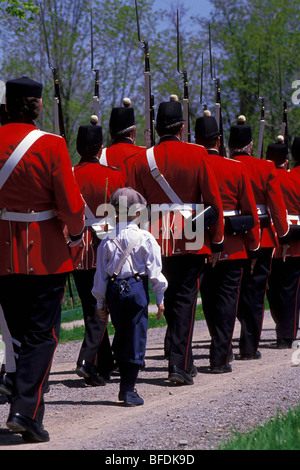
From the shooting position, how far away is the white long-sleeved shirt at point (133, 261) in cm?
715

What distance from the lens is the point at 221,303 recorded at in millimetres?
9117

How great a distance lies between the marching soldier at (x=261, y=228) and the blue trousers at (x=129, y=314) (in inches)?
116

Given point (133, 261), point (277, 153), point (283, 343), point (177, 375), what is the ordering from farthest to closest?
1. point (277, 153)
2. point (283, 343)
3. point (177, 375)
4. point (133, 261)

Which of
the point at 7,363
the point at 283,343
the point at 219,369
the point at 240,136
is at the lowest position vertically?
the point at 283,343

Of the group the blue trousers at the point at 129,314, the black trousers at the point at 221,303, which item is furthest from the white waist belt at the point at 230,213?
the blue trousers at the point at 129,314

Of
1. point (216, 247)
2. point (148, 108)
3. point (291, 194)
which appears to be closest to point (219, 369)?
point (216, 247)

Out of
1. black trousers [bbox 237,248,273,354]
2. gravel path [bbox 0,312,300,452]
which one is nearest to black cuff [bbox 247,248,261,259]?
black trousers [bbox 237,248,273,354]

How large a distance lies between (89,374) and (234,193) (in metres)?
2.22

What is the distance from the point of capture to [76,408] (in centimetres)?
729

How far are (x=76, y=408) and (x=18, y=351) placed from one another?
1091 mm

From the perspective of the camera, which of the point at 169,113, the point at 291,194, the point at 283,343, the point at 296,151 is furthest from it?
the point at 296,151

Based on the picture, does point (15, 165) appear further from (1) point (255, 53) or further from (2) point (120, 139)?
(1) point (255, 53)

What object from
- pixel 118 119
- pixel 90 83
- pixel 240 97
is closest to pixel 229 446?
pixel 118 119

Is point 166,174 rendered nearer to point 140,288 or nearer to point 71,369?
point 140,288
